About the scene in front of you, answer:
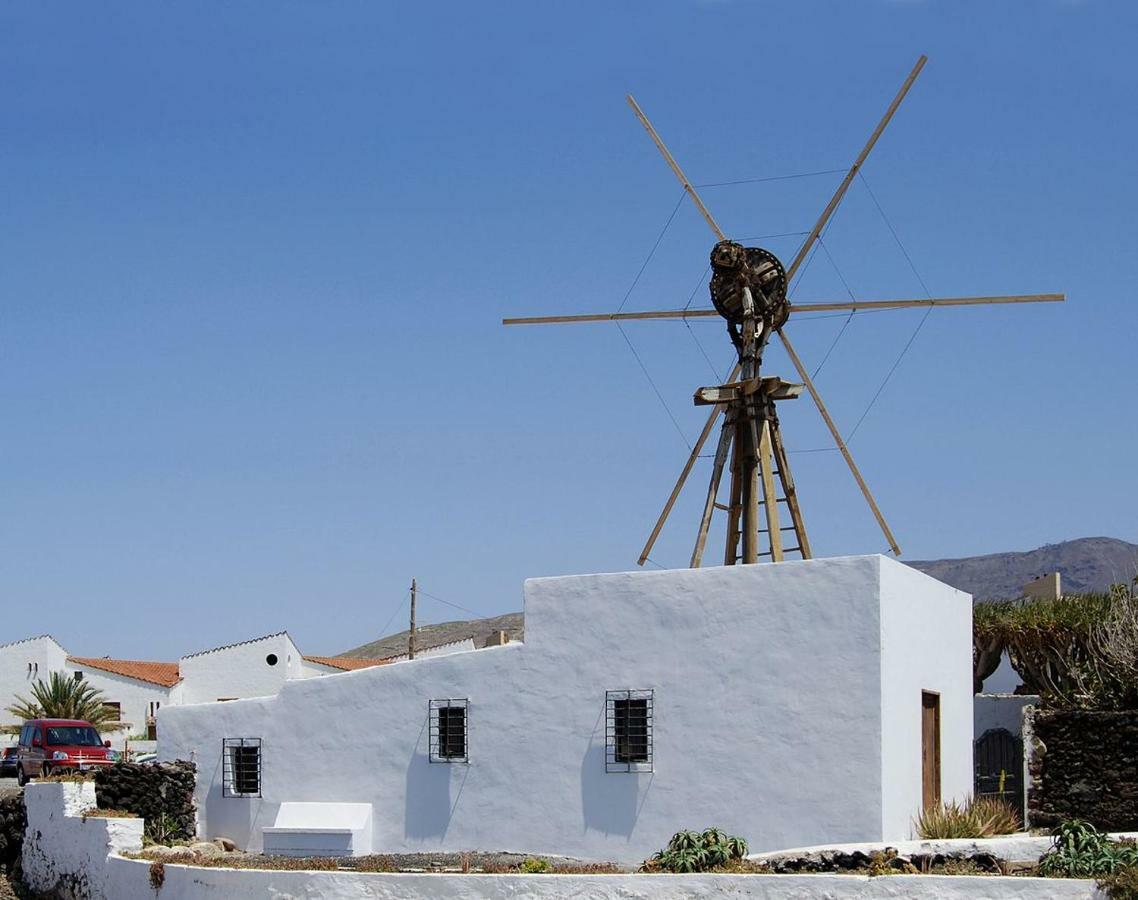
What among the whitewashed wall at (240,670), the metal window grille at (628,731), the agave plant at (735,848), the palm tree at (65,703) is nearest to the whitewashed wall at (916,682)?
the agave plant at (735,848)

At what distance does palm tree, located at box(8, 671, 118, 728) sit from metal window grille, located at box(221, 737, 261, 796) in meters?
22.3

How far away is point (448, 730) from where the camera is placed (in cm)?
2486

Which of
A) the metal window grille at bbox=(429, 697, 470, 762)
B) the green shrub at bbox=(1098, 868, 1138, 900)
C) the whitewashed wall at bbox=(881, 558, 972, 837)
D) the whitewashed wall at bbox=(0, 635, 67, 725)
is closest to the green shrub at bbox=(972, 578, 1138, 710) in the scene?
the whitewashed wall at bbox=(881, 558, 972, 837)

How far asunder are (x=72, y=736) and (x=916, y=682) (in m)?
19.3

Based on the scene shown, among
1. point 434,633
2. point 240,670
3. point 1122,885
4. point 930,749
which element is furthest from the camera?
point 434,633

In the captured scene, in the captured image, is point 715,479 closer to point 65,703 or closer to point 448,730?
point 448,730

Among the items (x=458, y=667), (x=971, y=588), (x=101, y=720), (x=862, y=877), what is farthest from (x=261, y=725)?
(x=971, y=588)

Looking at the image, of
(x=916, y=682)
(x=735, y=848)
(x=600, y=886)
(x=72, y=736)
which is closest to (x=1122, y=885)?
(x=735, y=848)

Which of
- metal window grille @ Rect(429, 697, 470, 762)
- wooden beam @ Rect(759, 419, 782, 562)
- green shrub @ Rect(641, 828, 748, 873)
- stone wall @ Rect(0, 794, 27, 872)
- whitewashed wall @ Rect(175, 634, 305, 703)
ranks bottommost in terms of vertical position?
stone wall @ Rect(0, 794, 27, 872)

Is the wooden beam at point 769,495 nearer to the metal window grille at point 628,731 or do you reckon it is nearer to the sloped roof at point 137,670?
the metal window grille at point 628,731

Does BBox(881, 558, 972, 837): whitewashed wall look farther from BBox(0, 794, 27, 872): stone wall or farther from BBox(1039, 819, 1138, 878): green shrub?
BBox(0, 794, 27, 872): stone wall

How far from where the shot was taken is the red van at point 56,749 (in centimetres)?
3369

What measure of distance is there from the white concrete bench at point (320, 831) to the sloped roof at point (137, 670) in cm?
2798

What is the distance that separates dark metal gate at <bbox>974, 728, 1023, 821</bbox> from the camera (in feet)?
87.2
